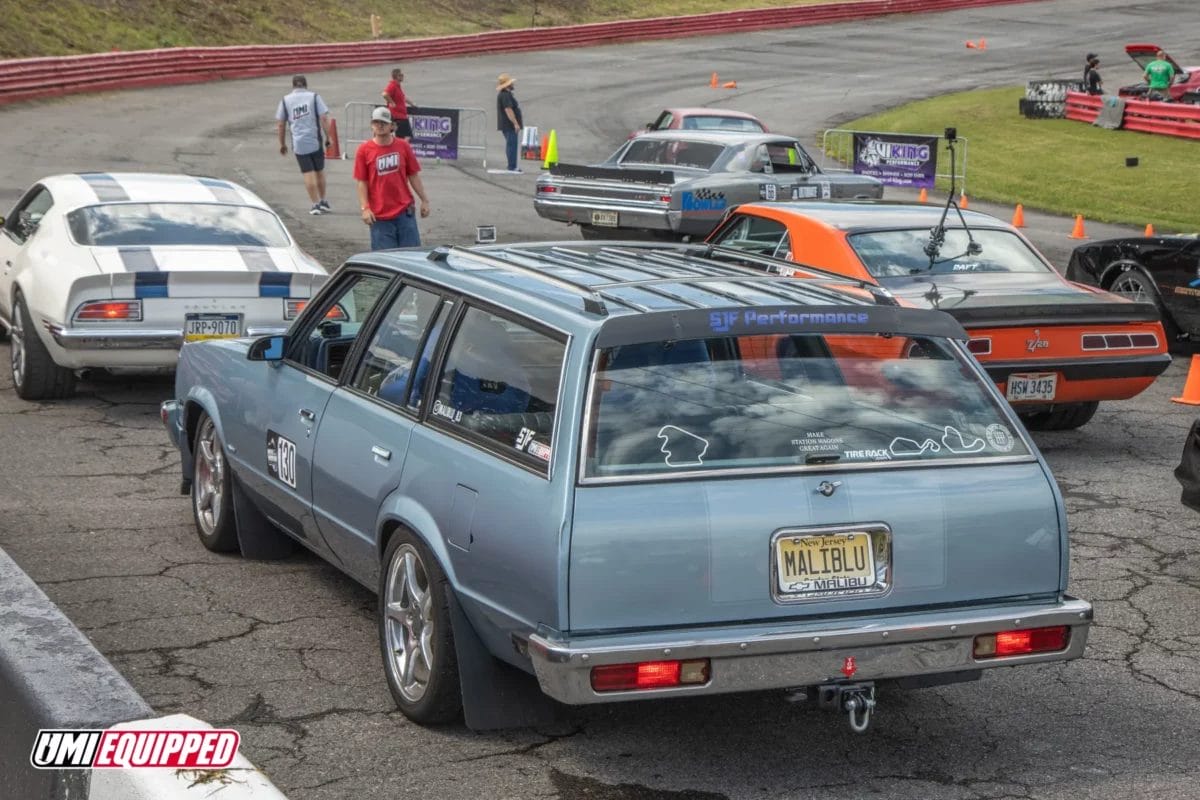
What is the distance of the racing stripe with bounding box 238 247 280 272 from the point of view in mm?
10844

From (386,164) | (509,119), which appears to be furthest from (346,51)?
(386,164)

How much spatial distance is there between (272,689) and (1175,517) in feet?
16.7

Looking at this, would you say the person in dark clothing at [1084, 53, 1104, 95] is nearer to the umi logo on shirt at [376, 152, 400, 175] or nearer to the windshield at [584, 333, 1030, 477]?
the umi logo on shirt at [376, 152, 400, 175]

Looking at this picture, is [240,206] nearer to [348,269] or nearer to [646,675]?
[348,269]

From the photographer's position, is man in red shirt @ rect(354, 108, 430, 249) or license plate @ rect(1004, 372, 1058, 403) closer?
license plate @ rect(1004, 372, 1058, 403)

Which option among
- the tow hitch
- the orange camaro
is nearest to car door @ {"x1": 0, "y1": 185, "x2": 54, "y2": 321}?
the orange camaro

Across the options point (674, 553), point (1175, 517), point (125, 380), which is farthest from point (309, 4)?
point (674, 553)

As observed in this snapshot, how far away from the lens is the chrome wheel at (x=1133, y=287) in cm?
1336

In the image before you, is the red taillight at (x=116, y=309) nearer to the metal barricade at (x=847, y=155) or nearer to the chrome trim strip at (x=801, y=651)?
the chrome trim strip at (x=801, y=651)

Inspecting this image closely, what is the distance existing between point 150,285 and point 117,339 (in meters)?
0.40

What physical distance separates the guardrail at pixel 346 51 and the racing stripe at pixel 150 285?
25.2 metres

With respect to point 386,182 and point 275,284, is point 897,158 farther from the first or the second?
point 275,284

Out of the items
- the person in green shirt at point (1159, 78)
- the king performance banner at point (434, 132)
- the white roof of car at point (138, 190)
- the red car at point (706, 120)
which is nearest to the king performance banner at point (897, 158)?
the red car at point (706, 120)

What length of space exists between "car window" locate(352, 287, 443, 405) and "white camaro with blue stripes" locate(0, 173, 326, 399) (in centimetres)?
453
